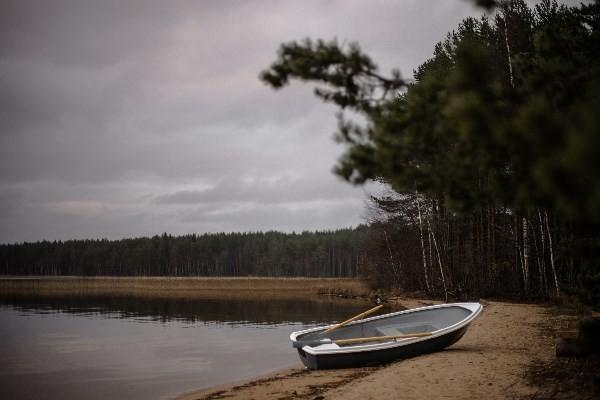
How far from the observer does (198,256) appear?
103 m

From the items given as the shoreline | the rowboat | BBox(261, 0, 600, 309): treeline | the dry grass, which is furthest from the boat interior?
the dry grass

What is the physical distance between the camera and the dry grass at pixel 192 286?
159 ft

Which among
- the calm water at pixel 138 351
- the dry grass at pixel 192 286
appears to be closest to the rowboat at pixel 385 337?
the calm water at pixel 138 351

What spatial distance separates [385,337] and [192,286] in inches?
1981

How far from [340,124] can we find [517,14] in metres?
18.1

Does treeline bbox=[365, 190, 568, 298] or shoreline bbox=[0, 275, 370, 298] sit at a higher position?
treeline bbox=[365, 190, 568, 298]

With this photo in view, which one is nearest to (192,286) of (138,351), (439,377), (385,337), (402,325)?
(138,351)

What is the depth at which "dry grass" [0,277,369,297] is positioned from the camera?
159 ft

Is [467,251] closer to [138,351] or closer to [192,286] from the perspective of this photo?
[138,351]

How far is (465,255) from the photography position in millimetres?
25859

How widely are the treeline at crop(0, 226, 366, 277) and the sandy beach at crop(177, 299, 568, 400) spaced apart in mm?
74817

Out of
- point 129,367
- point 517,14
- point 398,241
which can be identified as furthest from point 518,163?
point 398,241

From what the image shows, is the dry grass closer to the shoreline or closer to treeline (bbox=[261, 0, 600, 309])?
the shoreline

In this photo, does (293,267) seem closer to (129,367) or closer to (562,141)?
(129,367)
